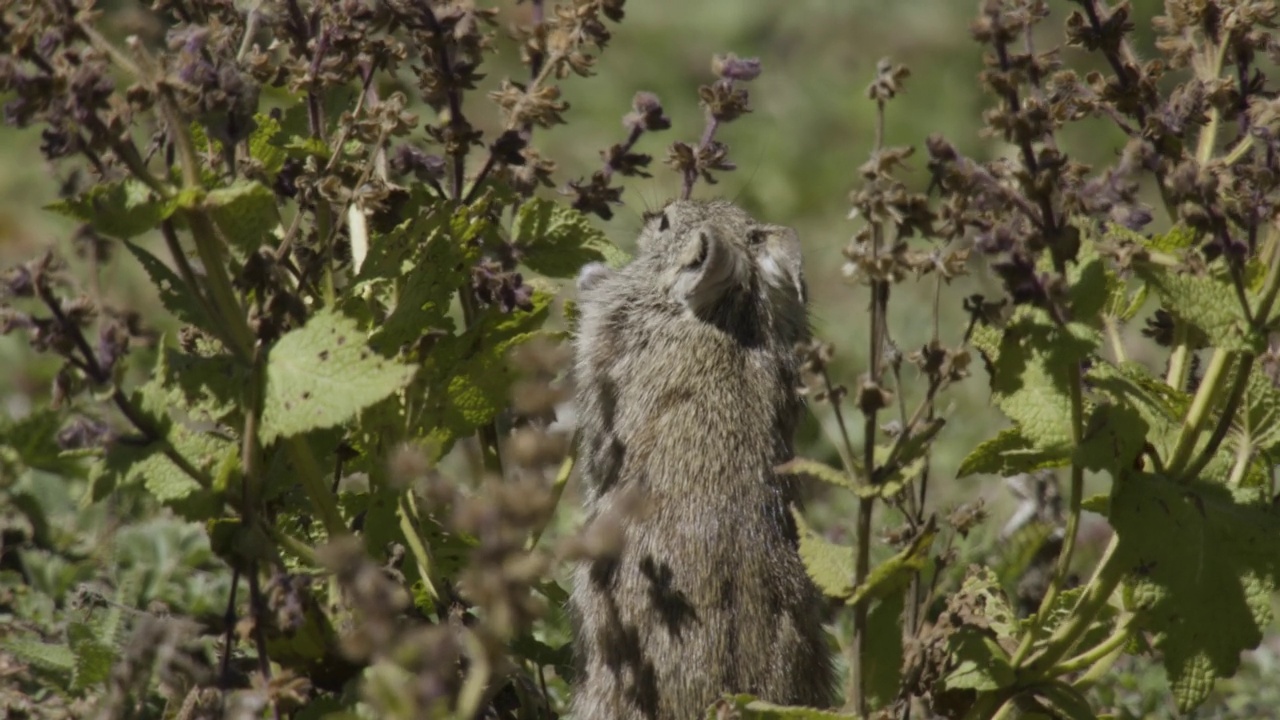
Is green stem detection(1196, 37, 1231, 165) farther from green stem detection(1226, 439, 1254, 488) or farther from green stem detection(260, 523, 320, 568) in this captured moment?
green stem detection(260, 523, 320, 568)

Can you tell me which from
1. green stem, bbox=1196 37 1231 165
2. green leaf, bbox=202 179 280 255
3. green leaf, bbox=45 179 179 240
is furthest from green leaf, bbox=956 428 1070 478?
green leaf, bbox=45 179 179 240

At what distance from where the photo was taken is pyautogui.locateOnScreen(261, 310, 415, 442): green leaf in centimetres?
218

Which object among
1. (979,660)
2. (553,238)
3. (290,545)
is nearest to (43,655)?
(290,545)

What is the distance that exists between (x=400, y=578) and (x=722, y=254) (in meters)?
0.97

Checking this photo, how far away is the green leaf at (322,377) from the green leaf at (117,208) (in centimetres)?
27

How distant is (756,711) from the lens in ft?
7.75

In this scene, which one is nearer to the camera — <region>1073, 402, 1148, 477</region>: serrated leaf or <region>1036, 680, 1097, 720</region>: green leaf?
<region>1073, 402, 1148, 477</region>: serrated leaf

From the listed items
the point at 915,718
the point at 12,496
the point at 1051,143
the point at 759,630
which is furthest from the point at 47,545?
the point at 1051,143

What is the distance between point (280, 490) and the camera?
8.08 ft

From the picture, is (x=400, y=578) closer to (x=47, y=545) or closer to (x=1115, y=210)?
(x=1115, y=210)

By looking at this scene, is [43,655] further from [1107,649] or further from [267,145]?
[1107,649]

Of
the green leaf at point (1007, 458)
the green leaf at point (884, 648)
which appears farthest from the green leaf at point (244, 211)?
the green leaf at point (1007, 458)

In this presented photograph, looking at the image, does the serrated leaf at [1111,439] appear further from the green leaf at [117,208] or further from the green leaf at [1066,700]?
the green leaf at [117,208]

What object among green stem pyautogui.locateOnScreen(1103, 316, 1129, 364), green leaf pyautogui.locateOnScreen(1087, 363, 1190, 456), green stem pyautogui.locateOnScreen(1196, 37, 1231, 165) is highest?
green stem pyautogui.locateOnScreen(1196, 37, 1231, 165)
